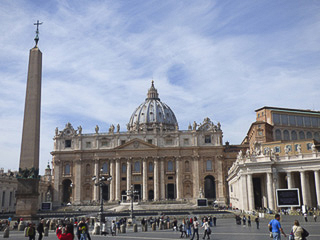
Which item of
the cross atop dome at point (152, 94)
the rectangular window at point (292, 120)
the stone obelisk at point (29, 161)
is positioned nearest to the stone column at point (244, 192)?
the stone obelisk at point (29, 161)

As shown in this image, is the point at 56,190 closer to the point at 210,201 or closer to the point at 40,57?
the point at 210,201

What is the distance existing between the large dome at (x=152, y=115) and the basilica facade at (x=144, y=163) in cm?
2748

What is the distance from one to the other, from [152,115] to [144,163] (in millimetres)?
35186

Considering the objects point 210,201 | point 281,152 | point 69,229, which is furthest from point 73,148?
point 69,229

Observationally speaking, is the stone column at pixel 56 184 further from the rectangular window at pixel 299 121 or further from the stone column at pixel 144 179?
the rectangular window at pixel 299 121

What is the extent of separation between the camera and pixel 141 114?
4439 inches

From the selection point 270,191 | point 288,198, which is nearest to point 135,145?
point 270,191

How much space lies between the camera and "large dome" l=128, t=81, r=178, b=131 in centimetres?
10888

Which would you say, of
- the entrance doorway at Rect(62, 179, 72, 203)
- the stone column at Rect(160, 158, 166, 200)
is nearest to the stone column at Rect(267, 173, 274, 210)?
the stone column at Rect(160, 158, 166, 200)

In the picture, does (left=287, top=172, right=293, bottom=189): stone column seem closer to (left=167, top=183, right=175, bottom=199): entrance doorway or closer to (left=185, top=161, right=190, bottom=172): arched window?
(left=185, top=161, right=190, bottom=172): arched window

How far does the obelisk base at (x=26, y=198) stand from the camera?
23.8 metres

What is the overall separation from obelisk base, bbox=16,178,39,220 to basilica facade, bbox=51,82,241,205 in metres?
51.2

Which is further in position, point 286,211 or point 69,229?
point 286,211

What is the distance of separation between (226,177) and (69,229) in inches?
2695
